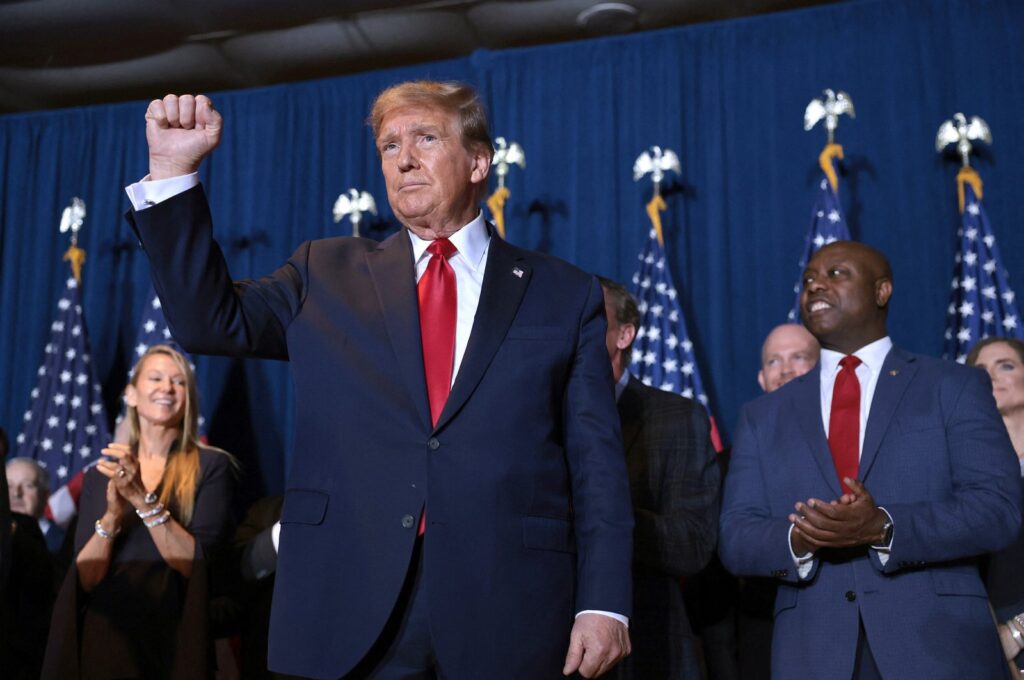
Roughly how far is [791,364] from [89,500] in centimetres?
250

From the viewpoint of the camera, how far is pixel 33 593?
428 centimetres

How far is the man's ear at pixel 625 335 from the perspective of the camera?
3.33 m

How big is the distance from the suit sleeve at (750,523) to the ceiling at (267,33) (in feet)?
11.2

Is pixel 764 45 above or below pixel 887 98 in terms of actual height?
above

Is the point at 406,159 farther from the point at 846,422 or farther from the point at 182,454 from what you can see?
the point at 182,454

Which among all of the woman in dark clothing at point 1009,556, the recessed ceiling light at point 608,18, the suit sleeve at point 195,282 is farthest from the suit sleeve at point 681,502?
the recessed ceiling light at point 608,18

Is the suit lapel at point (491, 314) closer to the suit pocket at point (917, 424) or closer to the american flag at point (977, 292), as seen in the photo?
the suit pocket at point (917, 424)

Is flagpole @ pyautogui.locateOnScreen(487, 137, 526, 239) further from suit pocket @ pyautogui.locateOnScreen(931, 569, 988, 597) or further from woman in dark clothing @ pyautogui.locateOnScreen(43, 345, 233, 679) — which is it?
suit pocket @ pyautogui.locateOnScreen(931, 569, 988, 597)

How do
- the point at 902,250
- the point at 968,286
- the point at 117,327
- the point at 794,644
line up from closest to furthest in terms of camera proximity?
1. the point at 794,644
2. the point at 968,286
3. the point at 902,250
4. the point at 117,327

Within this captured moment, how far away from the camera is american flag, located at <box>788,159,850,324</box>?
4.96 meters

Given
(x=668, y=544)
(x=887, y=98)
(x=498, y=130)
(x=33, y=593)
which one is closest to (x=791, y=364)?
(x=668, y=544)

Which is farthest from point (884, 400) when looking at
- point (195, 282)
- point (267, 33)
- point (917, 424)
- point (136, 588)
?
point (267, 33)

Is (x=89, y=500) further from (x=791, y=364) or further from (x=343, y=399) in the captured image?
(x=791, y=364)

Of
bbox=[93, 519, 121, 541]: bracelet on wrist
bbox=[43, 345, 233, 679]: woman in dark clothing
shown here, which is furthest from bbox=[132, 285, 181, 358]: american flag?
bbox=[93, 519, 121, 541]: bracelet on wrist
